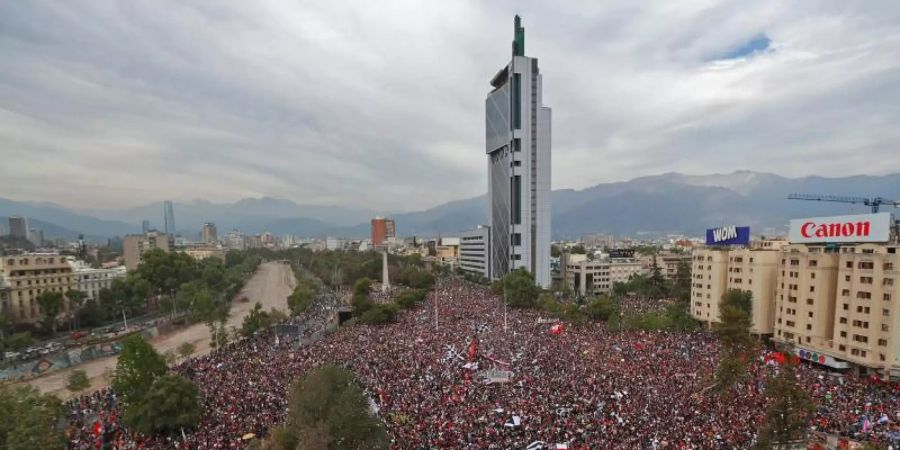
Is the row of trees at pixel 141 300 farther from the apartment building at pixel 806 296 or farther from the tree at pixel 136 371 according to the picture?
the apartment building at pixel 806 296

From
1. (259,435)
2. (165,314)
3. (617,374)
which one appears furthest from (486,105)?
(259,435)

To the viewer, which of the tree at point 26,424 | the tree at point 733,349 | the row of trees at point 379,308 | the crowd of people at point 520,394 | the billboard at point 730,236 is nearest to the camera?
the tree at point 26,424

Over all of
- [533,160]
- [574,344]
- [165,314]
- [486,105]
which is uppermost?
[486,105]

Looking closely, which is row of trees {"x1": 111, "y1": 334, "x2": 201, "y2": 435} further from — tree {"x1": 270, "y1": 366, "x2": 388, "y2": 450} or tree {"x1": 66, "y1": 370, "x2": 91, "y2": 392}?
tree {"x1": 66, "y1": 370, "x2": 91, "y2": 392}

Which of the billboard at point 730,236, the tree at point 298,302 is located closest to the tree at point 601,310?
the billboard at point 730,236

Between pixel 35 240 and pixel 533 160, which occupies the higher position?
pixel 533 160

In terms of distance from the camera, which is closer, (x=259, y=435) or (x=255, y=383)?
(x=259, y=435)

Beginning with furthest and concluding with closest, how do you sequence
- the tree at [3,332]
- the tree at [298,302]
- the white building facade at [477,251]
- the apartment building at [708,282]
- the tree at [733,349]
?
1. the white building facade at [477,251]
2. the tree at [298,302]
3. the apartment building at [708,282]
4. the tree at [3,332]
5. the tree at [733,349]

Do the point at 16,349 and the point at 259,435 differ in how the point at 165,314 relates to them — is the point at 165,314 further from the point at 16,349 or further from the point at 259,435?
the point at 259,435
